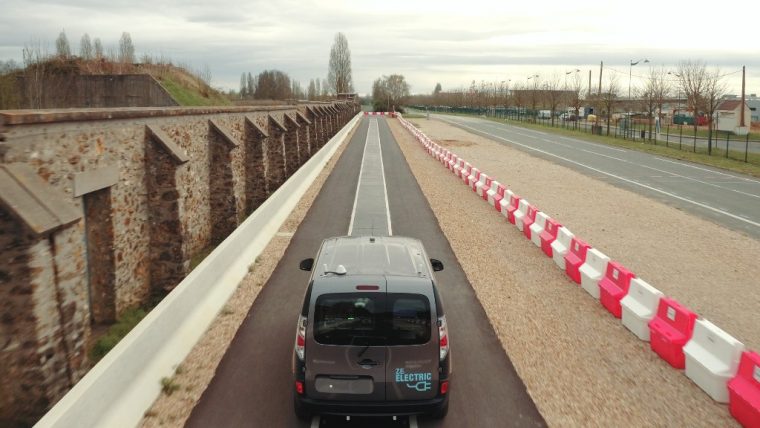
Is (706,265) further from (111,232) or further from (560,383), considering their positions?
(111,232)

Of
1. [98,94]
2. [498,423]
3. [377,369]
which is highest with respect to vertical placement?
[98,94]

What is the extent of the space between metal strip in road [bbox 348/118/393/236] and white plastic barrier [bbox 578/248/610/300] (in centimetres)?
568

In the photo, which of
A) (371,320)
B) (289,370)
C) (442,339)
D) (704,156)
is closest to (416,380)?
(442,339)

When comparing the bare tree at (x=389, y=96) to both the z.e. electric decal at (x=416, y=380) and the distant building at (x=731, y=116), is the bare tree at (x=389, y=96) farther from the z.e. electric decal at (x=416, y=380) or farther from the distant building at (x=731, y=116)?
the z.e. electric decal at (x=416, y=380)

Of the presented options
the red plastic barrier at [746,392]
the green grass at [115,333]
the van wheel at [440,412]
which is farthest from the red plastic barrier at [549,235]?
the green grass at [115,333]

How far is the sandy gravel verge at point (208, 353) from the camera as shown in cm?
663

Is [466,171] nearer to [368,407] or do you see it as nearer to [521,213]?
[521,213]

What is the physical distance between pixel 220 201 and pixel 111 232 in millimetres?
6884

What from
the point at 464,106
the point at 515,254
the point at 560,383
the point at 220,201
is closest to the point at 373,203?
the point at 220,201

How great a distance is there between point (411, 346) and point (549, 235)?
340 inches

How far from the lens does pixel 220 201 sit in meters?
17.5

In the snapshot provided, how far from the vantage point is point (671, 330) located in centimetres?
823

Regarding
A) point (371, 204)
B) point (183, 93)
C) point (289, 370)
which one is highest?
point (183, 93)

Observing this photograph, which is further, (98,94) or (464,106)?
(464,106)
